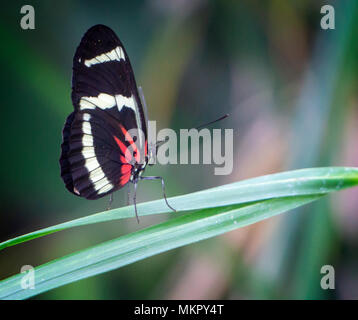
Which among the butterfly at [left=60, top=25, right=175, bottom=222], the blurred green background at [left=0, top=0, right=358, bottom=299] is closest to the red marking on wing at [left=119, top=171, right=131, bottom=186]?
the butterfly at [left=60, top=25, right=175, bottom=222]

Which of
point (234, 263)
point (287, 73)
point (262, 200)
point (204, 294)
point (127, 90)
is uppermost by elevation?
point (287, 73)

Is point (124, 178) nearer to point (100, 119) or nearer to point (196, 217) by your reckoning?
point (100, 119)

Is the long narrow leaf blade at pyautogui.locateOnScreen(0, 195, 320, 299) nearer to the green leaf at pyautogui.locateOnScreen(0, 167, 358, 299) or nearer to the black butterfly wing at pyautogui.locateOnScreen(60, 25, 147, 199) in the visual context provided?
the green leaf at pyautogui.locateOnScreen(0, 167, 358, 299)

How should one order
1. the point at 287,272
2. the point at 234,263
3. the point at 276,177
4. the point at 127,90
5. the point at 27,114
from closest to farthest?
the point at 276,177 < the point at 127,90 < the point at 287,272 < the point at 234,263 < the point at 27,114

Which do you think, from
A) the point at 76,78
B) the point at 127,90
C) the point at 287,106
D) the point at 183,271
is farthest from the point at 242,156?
the point at 76,78

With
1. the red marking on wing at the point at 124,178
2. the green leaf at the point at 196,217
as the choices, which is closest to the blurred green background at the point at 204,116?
the red marking on wing at the point at 124,178

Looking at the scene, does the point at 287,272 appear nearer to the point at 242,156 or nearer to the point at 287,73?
the point at 242,156
